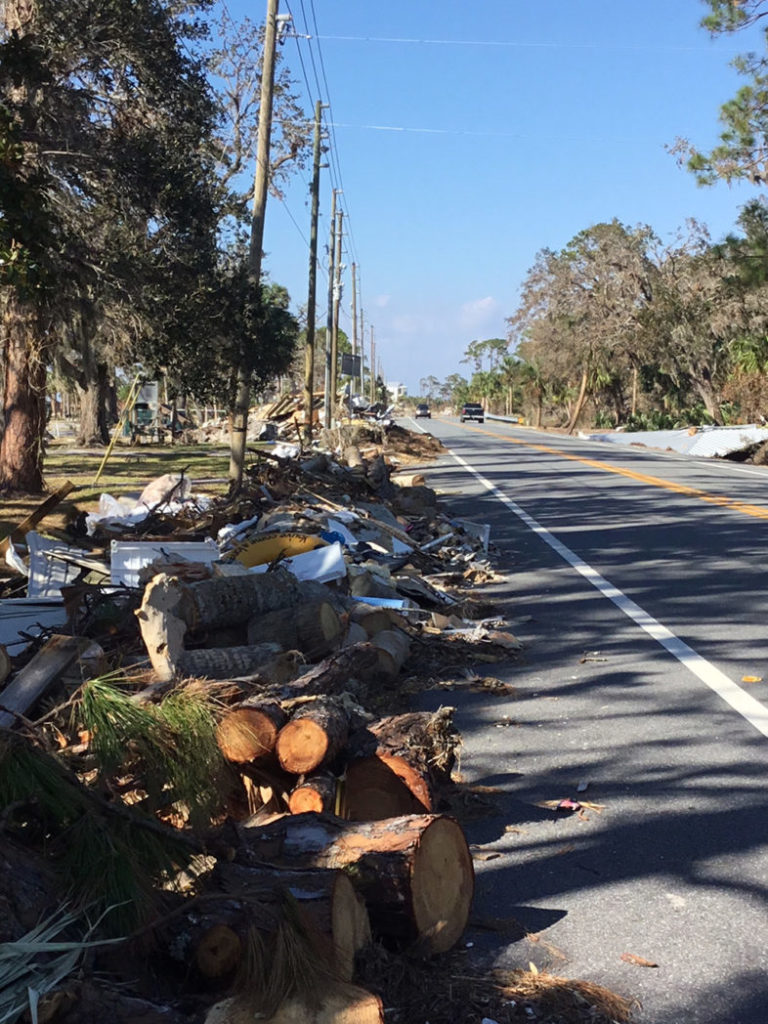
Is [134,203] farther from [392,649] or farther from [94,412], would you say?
[94,412]

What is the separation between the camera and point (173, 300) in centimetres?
1677

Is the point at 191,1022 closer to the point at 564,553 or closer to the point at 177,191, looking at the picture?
the point at 564,553

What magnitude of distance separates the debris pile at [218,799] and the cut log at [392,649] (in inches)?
0.9

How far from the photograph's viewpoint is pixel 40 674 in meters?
5.66

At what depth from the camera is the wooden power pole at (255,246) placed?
18828 mm

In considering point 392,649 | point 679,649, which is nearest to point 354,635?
point 392,649

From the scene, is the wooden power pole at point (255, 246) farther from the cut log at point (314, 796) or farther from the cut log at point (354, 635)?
the cut log at point (314, 796)

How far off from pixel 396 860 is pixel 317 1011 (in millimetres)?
781

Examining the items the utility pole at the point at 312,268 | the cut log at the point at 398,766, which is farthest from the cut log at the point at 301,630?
the utility pole at the point at 312,268

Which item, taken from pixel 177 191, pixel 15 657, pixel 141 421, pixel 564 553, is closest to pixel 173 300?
pixel 177 191

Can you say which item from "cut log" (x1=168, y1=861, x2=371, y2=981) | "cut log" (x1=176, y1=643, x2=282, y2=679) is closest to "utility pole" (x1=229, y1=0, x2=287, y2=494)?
"cut log" (x1=176, y1=643, x2=282, y2=679)

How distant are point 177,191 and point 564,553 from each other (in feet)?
24.9

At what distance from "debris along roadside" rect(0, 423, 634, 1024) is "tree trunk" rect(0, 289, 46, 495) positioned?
1186cm

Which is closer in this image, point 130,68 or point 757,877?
point 757,877
